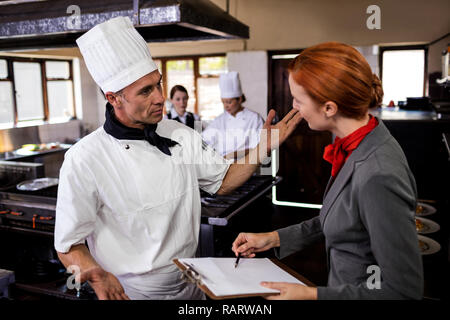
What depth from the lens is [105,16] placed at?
1.95 m

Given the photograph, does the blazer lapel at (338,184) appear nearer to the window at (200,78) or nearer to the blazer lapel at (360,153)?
the blazer lapel at (360,153)

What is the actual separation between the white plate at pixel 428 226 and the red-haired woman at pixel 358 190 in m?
1.56

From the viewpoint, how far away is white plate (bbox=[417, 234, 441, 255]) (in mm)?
2295

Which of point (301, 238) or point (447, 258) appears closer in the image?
point (301, 238)

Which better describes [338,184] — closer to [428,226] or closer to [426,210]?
[428,226]

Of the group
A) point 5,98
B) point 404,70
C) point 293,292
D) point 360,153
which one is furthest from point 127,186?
point 5,98

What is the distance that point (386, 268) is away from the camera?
104 centimetres

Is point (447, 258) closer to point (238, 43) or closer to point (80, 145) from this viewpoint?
point (80, 145)

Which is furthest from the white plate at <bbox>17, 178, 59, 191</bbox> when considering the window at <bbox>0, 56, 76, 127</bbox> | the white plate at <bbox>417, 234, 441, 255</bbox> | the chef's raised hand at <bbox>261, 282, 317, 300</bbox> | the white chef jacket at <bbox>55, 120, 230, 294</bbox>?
the window at <bbox>0, 56, 76, 127</bbox>

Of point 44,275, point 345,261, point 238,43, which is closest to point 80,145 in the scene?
point 345,261

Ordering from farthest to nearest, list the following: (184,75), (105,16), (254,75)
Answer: (184,75)
(254,75)
(105,16)

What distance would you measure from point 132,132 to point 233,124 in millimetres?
2992

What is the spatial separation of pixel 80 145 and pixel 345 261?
1.05 meters

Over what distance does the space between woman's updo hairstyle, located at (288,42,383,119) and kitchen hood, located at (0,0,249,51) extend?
0.92 m
